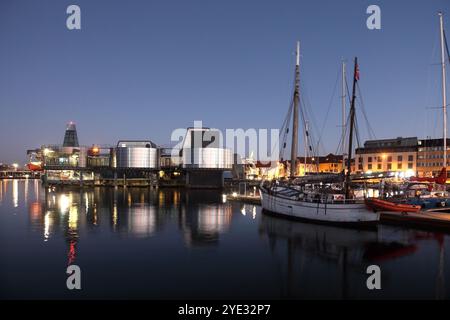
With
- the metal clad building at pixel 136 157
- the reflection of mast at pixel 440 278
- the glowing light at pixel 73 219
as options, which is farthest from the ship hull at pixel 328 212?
the metal clad building at pixel 136 157

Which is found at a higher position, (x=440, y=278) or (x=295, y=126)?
(x=295, y=126)

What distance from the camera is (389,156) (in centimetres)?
13100

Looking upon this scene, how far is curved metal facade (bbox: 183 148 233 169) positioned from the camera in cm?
13838

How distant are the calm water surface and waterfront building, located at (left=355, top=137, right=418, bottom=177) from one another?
95.5m

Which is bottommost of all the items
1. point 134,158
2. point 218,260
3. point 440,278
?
point 218,260

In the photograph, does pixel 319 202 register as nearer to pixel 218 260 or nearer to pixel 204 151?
pixel 218 260

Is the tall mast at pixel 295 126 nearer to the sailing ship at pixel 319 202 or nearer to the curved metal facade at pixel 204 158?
the sailing ship at pixel 319 202

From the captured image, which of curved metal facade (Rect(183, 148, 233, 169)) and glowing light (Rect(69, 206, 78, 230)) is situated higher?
curved metal facade (Rect(183, 148, 233, 169))

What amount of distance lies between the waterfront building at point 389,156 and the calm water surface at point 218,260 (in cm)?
9553

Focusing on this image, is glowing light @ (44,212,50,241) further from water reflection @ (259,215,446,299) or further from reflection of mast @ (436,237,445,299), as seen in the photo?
reflection of mast @ (436,237,445,299)

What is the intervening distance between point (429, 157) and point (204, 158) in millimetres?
84614

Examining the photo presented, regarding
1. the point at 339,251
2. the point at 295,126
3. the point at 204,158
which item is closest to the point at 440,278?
the point at 339,251

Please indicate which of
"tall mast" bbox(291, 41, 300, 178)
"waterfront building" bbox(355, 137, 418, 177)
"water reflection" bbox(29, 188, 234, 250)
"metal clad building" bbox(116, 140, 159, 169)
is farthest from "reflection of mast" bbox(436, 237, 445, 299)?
"metal clad building" bbox(116, 140, 159, 169)

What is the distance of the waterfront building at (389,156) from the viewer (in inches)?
5022
